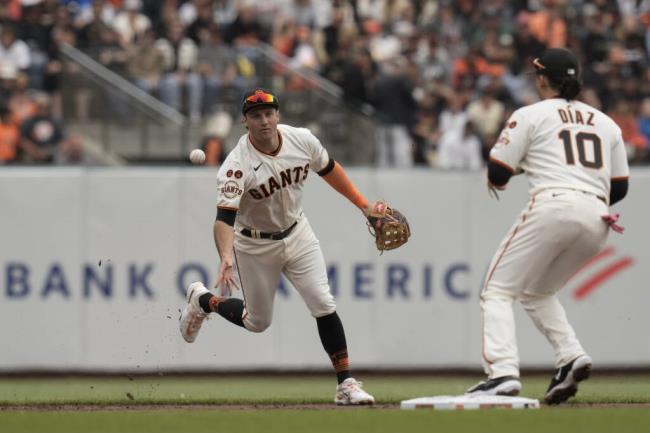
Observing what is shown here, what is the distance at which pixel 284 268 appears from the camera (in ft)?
32.2

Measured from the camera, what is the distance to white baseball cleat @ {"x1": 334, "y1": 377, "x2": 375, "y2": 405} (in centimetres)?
938

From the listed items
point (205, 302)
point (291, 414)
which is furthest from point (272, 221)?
point (291, 414)

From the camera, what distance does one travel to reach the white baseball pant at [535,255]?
28.3 feet

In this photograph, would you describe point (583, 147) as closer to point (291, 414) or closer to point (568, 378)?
point (568, 378)

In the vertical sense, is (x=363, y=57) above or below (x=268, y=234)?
above

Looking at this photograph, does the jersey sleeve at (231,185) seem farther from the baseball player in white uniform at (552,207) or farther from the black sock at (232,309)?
the baseball player in white uniform at (552,207)

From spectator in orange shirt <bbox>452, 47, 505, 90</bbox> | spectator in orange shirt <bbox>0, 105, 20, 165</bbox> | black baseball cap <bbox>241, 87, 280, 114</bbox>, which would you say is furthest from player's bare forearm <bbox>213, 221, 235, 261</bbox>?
spectator in orange shirt <bbox>452, 47, 505, 90</bbox>

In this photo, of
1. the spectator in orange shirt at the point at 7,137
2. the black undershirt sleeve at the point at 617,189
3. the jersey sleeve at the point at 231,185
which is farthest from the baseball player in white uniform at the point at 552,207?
the spectator in orange shirt at the point at 7,137

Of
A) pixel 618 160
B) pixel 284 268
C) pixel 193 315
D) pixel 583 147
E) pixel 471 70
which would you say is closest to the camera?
pixel 583 147

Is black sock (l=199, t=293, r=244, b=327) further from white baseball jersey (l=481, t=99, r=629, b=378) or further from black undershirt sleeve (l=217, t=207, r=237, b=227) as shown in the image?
white baseball jersey (l=481, t=99, r=629, b=378)

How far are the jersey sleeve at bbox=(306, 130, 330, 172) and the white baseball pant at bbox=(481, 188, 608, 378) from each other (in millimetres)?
1518

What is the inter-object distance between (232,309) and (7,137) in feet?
22.6

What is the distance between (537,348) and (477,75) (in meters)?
5.50

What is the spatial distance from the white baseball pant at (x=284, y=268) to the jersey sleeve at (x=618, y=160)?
7.14ft
